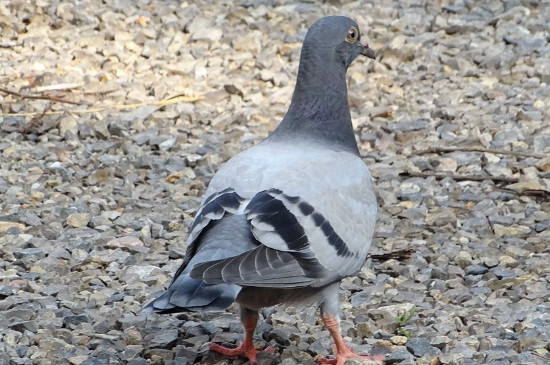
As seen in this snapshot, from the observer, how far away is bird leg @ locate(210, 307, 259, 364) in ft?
15.8

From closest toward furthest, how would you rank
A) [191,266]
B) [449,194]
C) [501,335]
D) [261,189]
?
[191,266], [261,189], [501,335], [449,194]

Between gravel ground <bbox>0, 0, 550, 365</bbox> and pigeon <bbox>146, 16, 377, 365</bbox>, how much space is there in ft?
1.49

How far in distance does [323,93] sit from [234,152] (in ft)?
7.38

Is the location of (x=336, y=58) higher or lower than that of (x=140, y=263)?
higher

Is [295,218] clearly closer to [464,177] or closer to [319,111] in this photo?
[319,111]

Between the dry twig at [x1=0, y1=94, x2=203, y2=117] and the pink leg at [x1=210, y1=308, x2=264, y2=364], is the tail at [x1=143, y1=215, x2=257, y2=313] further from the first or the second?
the dry twig at [x1=0, y1=94, x2=203, y2=117]

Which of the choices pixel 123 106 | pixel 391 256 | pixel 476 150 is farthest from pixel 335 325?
pixel 123 106

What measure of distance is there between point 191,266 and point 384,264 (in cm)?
192

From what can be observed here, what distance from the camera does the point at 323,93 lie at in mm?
5297

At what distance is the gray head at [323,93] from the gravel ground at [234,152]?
0.89 metres

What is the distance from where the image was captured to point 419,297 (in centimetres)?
545

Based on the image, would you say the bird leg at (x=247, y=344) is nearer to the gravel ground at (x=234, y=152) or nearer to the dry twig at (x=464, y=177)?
the gravel ground at (x=234, y=152)

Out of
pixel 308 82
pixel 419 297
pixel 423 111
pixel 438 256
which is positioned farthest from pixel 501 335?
pixel 423 111

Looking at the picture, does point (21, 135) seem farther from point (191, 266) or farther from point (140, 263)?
point (191, 266)
